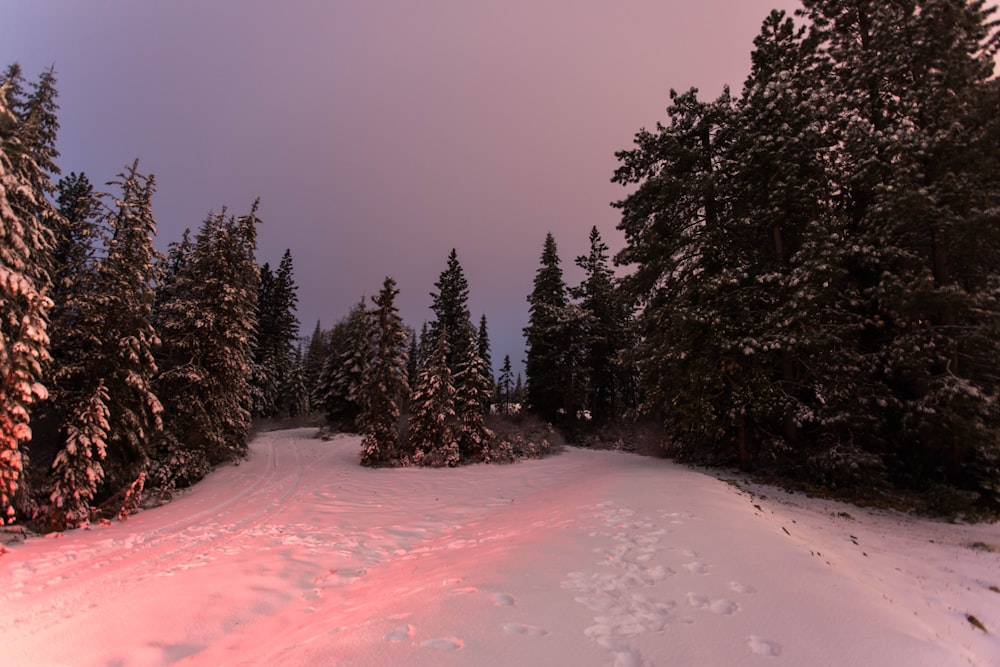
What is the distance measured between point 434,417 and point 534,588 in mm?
18559

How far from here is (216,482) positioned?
58.5ft

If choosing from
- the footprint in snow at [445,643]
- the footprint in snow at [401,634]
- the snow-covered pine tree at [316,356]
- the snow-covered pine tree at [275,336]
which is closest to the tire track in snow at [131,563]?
the footprint in snow at [401,634]

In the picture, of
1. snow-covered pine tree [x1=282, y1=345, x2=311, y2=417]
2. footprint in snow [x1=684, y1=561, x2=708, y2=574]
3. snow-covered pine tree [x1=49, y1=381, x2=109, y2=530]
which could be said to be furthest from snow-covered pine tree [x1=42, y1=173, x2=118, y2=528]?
snow-covered pine tree [x1=282, y1=345, x2=311, y2=417]

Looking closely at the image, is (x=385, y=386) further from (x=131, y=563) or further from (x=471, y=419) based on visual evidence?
(x=131, y=563)

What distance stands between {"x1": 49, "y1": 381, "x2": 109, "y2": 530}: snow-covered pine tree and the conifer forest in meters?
0.05

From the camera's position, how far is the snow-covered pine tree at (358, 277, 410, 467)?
22.2m

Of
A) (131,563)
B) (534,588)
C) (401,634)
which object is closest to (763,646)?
(534,588)

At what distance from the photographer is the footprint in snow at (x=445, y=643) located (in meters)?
3.51

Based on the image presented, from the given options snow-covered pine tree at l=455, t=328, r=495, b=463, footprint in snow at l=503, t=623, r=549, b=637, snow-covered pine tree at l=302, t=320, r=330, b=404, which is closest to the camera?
footprint in snow at l=503, t=623, r=549, b=637

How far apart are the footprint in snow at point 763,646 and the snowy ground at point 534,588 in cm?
2

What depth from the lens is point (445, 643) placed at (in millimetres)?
3590

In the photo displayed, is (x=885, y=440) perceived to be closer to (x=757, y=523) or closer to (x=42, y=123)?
(x=757, y=523)

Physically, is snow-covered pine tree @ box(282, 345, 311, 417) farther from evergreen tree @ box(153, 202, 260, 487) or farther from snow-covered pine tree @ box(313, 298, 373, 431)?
evergreen tree @ box(153, 202, 260, 487)

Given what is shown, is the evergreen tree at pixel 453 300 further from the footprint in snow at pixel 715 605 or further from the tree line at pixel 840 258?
the footprint in snow at pixel 715 605
